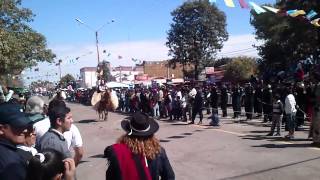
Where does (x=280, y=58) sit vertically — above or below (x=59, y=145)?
above

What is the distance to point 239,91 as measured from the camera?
2548cm

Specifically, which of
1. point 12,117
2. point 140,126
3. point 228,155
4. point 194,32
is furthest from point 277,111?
point 194,32

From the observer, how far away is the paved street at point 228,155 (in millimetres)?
10555

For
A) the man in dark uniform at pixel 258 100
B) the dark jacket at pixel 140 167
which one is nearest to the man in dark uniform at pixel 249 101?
the man in dark uniform at pixel 258 100

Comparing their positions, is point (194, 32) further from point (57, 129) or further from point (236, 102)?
point (57, 129)

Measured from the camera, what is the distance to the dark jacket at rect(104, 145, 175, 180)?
4293 mm

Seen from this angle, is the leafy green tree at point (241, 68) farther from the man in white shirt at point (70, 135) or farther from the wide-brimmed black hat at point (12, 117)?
the wide-brimmed black hat at point (12, 117)

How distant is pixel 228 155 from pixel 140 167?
8.95m

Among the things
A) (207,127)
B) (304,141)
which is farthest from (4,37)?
(304,141)

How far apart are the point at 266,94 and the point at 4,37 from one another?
12.6 metres

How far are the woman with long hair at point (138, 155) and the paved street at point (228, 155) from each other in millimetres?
5885

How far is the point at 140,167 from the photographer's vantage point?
14.1ft

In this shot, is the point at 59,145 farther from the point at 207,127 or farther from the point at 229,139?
the point at 207,127

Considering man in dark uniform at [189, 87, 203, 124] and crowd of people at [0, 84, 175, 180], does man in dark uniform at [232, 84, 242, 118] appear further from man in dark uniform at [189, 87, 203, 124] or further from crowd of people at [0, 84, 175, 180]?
crowd of people at [0, 84, 175, 180]
